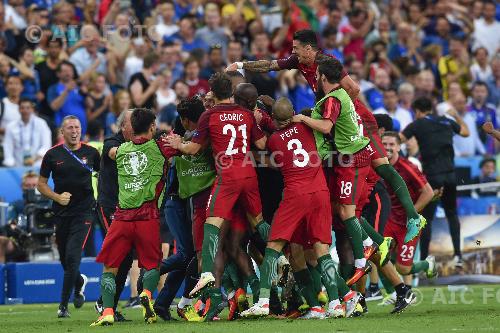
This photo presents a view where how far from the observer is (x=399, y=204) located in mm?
16484

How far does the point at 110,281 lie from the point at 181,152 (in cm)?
159

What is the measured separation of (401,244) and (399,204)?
0.52 meters

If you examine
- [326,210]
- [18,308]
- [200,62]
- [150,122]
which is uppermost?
[200,62]

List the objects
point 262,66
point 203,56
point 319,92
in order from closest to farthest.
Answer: point 319,92, point 262,66, point 203,56

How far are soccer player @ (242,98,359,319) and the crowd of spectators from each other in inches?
283

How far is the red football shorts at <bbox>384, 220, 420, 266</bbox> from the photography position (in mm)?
16203

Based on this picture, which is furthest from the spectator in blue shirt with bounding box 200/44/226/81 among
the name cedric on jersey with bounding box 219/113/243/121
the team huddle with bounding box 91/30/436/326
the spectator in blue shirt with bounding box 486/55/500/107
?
the name cedric on jersey with bounding box 219/113/243/121

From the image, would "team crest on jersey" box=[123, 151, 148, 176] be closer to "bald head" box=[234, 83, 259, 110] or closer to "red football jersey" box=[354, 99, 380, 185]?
"bald head" box=[234, 83, 259, 110]

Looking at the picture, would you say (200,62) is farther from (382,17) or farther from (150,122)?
(150,122)

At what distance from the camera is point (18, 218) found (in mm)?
19422

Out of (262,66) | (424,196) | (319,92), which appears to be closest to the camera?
(319,92)

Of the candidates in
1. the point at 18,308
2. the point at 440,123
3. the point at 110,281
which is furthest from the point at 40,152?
the point at 110,281

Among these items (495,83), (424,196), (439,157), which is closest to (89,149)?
(424,196)

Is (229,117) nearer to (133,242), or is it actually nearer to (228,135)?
(228,135)
